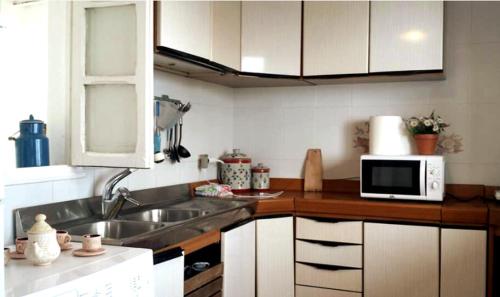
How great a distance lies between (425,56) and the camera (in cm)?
281

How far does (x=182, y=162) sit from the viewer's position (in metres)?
2.93

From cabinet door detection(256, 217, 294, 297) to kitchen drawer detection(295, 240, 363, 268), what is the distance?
63mm

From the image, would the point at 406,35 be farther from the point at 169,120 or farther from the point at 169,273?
the point at 169,273

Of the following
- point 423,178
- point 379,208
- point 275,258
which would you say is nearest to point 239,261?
point 275,258

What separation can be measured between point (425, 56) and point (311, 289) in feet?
Answer: 4.85

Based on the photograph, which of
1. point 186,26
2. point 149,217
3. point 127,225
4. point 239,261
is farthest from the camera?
point 239,261

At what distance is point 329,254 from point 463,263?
696mm

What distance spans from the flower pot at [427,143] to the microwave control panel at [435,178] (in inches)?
6.6

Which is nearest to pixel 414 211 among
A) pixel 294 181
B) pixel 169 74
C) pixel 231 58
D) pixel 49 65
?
pixel 294 181

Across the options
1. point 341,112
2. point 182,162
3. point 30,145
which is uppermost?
point 341,112

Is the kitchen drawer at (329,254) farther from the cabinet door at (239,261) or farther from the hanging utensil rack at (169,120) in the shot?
the hanging utensil rack at (169,120)

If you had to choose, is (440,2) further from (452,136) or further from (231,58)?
(231,58)

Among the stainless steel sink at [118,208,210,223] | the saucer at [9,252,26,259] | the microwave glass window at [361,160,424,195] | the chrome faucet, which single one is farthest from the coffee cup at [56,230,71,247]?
the microwave glass window at [361,160,424,195]

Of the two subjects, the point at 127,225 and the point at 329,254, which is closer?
the point at 127,225
